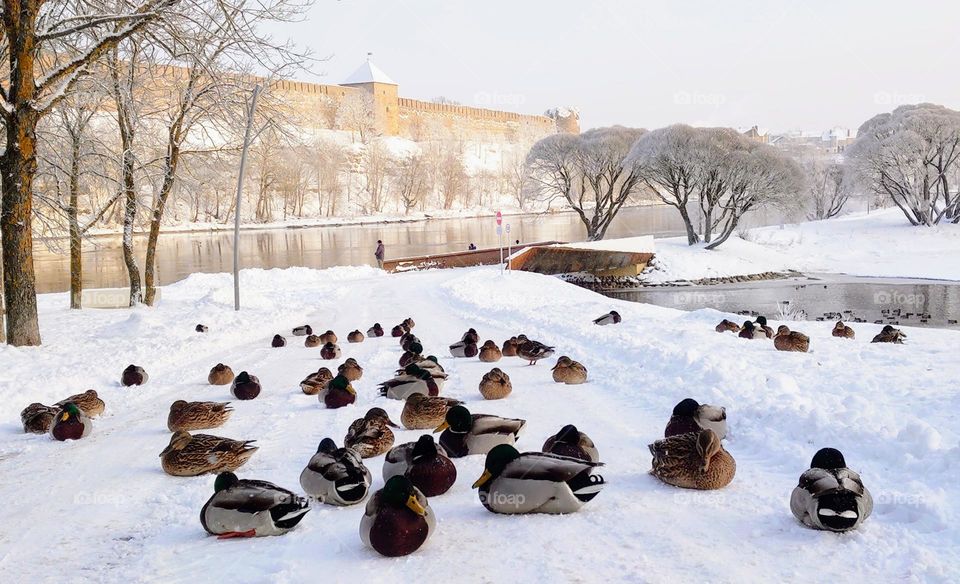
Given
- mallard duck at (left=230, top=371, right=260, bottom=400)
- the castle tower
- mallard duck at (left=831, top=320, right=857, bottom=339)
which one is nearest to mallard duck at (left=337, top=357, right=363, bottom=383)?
mallard duck at (left=230, top=371, right=260, bottom=400)

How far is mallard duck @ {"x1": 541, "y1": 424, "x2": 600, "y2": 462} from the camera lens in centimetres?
490

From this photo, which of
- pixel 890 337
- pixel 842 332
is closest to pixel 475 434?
pixel 890 337

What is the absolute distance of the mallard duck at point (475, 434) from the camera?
565 centimetres

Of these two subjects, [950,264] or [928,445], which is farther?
[950,264]

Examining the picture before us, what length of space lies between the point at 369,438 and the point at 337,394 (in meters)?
1.92

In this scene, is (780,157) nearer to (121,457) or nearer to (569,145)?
(569,145)

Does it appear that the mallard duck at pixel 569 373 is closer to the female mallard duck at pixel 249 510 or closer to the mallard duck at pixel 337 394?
the mallard duck at pixel 337 394

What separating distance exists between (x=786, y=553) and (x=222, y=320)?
545 inches

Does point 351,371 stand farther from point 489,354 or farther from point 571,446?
point 571,446

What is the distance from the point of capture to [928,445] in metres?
4.86

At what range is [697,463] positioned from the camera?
4.77 meters

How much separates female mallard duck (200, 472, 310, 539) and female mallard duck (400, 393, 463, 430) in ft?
7.59

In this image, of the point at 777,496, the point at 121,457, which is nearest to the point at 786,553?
the point at 777,496

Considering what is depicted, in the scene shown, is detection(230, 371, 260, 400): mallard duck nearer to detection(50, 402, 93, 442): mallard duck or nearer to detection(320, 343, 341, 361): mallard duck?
detection(50, 402, 93, 442): mallard duck
